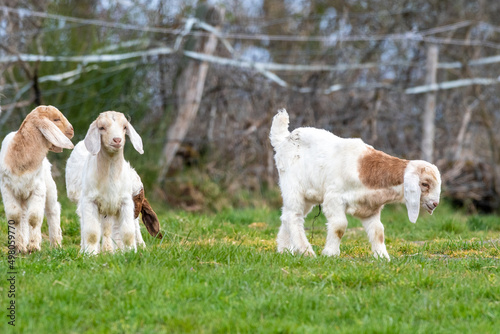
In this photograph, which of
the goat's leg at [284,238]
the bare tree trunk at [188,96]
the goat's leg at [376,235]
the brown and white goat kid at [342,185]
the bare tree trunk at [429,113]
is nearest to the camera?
the brown and white goat kid at [342,185]

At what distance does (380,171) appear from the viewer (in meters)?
5.92

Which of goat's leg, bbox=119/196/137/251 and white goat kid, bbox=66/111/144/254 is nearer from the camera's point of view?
white goat kid, bbox=66/111/144/254

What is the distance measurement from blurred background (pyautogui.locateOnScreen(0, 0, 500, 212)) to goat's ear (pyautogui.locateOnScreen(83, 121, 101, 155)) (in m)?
4.73

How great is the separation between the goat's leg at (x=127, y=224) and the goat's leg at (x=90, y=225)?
0.22 metres

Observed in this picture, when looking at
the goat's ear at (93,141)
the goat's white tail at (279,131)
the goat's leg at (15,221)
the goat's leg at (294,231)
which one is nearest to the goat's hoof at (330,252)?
the goat's leg at (294,231)

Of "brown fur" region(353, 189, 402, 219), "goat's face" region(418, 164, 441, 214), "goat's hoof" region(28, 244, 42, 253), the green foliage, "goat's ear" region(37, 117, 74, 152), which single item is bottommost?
the green foliage

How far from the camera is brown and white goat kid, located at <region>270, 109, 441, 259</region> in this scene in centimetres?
581

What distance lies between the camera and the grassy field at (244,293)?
3.99 meters

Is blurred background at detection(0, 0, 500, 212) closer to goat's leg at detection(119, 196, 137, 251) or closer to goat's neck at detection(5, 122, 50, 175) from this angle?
goat's neck at detection(5, 122, 50, 175)

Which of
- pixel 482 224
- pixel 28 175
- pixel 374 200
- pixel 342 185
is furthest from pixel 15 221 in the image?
pixel 482 224

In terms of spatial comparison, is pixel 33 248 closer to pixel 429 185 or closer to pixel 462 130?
pixel 429 185

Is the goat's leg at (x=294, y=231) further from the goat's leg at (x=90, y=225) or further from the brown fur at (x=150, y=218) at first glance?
the goat's leg at (x=90, y=225)

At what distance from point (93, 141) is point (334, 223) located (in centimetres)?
226

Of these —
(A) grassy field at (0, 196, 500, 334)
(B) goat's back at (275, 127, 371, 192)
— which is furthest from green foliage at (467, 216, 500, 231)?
(B) goat's back at (275, 127, 371, 192)
